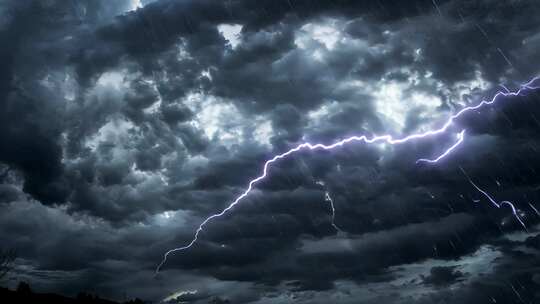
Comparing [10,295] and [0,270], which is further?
[0,270]

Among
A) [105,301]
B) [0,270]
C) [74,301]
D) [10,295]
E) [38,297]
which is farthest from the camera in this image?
[0,270]

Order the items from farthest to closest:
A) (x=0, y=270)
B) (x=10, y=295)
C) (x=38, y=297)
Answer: (x=0, y=270)
(x=38, y=297)
(x=10, y=295)

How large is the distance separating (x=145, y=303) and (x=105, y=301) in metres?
7.24

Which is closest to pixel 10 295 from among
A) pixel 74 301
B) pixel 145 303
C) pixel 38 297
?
pixel 38 297

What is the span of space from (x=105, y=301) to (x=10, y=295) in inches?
591

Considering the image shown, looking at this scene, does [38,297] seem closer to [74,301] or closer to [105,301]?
[74,301]

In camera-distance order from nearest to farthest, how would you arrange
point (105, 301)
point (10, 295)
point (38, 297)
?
point (10, 295)
point (38, 297)
point (105, 301)

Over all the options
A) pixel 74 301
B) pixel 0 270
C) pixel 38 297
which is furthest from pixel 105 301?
pixel 0 270

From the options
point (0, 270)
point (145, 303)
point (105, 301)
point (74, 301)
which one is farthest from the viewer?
point (0, 270)

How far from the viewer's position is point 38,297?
45562 millimetres

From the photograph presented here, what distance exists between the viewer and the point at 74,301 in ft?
165

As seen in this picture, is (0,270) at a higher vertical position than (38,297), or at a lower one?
higher

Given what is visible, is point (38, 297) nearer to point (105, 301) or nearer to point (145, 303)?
point (105, 301)

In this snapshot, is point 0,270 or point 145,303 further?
point 0,270
